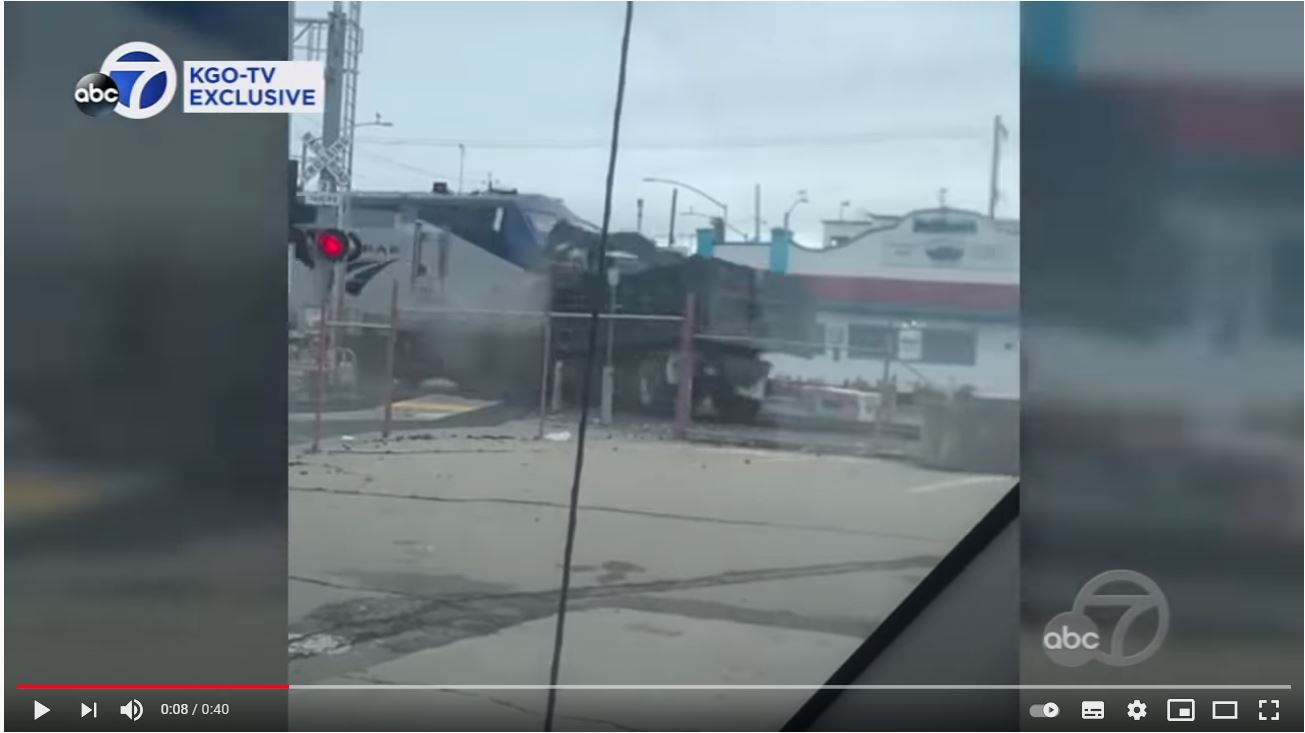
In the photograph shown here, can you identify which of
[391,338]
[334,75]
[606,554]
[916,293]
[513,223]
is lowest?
[606,554]

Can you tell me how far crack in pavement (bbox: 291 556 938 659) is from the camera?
6.42ft

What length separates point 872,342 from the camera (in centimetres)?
189

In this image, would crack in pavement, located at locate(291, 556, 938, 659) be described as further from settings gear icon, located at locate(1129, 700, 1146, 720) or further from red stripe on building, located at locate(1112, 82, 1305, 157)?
red stripe on building, located at locate(1112, 82, 1305, 157)

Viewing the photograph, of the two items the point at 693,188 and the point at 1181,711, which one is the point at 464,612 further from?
the point at 1181,711

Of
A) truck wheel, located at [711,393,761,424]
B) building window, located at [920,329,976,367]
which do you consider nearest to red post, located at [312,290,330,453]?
truck wheel, located at [711,393,761,424]

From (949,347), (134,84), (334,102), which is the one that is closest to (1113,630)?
(949,347)

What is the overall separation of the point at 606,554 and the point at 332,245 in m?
0.72

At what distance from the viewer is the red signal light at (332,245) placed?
1.91 meters

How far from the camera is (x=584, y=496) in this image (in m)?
1.94

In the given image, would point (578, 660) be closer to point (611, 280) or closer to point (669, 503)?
point (669, 503)

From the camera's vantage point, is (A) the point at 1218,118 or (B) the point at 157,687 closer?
(A) the point at 1218,118

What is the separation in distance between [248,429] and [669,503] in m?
0.74

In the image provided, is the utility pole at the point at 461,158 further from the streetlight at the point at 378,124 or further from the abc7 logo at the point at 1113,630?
the abc7 logo at the point at 1113,630

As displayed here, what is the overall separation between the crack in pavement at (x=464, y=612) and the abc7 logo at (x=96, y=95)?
0.89 meters
